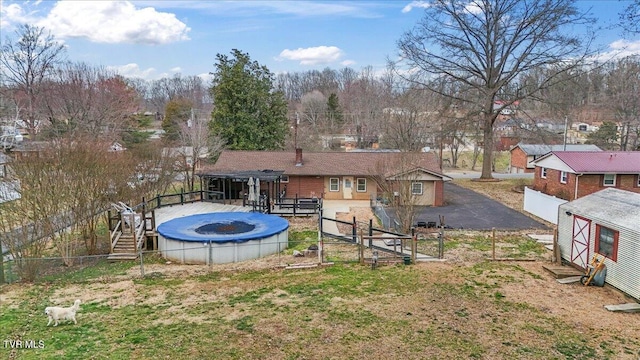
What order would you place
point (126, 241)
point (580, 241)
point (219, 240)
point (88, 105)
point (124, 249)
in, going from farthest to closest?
1. point (88, 105)
2. point (126, 241)
3. point (124, 249)
4. point (219, 240)
5. point (580, 241)

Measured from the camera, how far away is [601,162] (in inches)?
998

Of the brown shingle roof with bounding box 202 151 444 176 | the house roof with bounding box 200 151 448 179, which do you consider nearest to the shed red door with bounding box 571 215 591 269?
the house roof with bounding box 200 151 448 179

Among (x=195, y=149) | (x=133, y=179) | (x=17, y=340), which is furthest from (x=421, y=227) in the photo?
(x=195, y=149)

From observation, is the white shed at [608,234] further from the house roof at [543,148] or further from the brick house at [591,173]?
the house roof at [543,148]

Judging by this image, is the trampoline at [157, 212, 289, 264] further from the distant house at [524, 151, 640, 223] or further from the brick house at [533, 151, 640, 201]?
the brick house at [533, 151, 640, 201]

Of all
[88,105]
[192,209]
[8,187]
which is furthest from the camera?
[88,105]

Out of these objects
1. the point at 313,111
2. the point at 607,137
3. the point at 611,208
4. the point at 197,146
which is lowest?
the point at 611,208

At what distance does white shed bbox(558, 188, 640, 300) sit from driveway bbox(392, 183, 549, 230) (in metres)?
6.49

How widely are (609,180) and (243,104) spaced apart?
28802 millimetres

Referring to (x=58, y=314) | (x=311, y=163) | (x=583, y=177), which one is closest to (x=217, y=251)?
(x=58, y=314)

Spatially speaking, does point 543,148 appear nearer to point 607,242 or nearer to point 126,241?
point 607,242

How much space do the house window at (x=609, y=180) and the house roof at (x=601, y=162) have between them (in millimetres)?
400

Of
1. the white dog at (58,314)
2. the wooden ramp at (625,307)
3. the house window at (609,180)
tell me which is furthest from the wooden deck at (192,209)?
the house window at (609,180)

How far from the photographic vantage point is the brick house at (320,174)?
28812 mm
